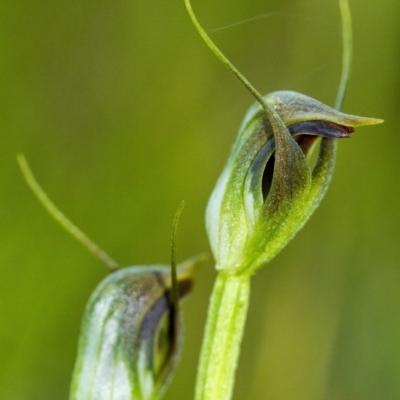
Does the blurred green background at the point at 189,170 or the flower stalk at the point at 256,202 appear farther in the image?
the blurred green background at the point at 189,170

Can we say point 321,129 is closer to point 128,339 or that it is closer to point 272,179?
point 272,179

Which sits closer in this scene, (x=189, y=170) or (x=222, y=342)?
(x=222, y=342)

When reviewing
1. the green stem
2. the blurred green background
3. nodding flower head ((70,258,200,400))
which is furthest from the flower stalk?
the blurred green background

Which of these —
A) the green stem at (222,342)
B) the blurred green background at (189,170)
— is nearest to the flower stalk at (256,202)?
the green stem at (222,342)

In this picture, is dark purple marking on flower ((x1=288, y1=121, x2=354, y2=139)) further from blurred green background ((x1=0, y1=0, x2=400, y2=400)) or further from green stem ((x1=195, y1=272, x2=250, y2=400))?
blurred green background ((x1=0, y1=0, x2=400, y2=400))

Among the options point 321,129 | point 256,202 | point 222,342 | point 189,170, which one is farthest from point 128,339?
point 189,170

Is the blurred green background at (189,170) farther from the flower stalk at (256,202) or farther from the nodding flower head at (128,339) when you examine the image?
the flower stalk at (256,202)
